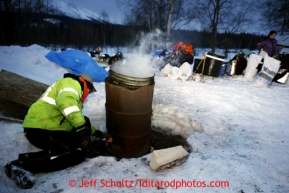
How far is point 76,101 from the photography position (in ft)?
7.63

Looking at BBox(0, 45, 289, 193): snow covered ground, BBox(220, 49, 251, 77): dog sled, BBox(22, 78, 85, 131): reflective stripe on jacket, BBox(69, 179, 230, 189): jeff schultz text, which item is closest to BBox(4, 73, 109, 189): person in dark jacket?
BBox(22, 78, 85, 131): reflective stripe on jacket

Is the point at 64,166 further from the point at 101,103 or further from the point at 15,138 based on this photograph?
the point at 101,103

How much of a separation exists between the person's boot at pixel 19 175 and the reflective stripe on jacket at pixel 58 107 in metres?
0.54

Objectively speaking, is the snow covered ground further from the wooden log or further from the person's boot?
the wooden log

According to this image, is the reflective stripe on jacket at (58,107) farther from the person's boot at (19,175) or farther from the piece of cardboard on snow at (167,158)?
the piece of cardboard on snow at (167,158)

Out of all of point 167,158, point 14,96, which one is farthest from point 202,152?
point 14,96

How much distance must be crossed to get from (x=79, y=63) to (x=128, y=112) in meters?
4.78

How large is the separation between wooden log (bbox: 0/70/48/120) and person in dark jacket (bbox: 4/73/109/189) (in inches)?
58.3

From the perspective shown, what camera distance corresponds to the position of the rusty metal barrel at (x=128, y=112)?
2.64 metres

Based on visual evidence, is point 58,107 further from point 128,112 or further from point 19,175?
point 128,112

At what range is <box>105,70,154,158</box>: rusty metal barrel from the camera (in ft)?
8.66

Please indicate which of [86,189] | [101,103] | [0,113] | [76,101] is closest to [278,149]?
[86,189]

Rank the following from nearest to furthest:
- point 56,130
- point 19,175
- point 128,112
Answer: point 19,175 < point 56,130 < point 128,112

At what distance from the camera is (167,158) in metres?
2.38
